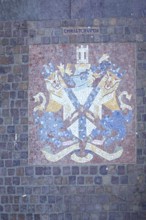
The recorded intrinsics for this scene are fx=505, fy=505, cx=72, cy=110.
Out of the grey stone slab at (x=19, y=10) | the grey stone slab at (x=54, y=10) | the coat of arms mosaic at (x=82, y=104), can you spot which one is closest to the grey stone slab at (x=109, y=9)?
the grey stone slab at (x=54, y=10)

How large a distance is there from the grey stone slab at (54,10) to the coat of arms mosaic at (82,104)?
49 cm

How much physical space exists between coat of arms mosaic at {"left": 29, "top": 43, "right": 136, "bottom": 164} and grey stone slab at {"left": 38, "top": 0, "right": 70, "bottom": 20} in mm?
493

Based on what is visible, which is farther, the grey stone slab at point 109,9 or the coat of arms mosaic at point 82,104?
the grey stone slab at point 109,9

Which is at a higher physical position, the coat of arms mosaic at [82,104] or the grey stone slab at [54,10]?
the grey stone slab at [54,10]

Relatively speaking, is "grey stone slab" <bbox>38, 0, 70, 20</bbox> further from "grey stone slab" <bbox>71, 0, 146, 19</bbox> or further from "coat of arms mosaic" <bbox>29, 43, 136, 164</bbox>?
"coat of arms mosaic" <bbox>29, 43, 136, 164</bbox>

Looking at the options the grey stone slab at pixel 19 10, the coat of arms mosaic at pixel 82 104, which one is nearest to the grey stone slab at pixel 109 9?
the coat of arms mosaic at pixel 82 104

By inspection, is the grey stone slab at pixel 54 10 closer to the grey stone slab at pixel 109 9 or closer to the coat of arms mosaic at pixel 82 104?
the grey stone slab at pixel 109 9

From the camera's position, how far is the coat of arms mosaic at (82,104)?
313 inches

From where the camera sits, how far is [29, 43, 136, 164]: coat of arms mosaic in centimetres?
794

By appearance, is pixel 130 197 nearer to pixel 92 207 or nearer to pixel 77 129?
pixel 92 207

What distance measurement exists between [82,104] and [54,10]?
159 cm

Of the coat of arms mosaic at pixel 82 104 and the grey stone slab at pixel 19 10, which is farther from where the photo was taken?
the grey stone slab at pixel 19 10

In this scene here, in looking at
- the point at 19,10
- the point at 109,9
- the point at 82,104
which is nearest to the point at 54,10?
the point at 19,10

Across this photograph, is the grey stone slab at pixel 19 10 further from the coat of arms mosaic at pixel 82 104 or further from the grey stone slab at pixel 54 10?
the coat of arms mosaic at pixel 82 104
